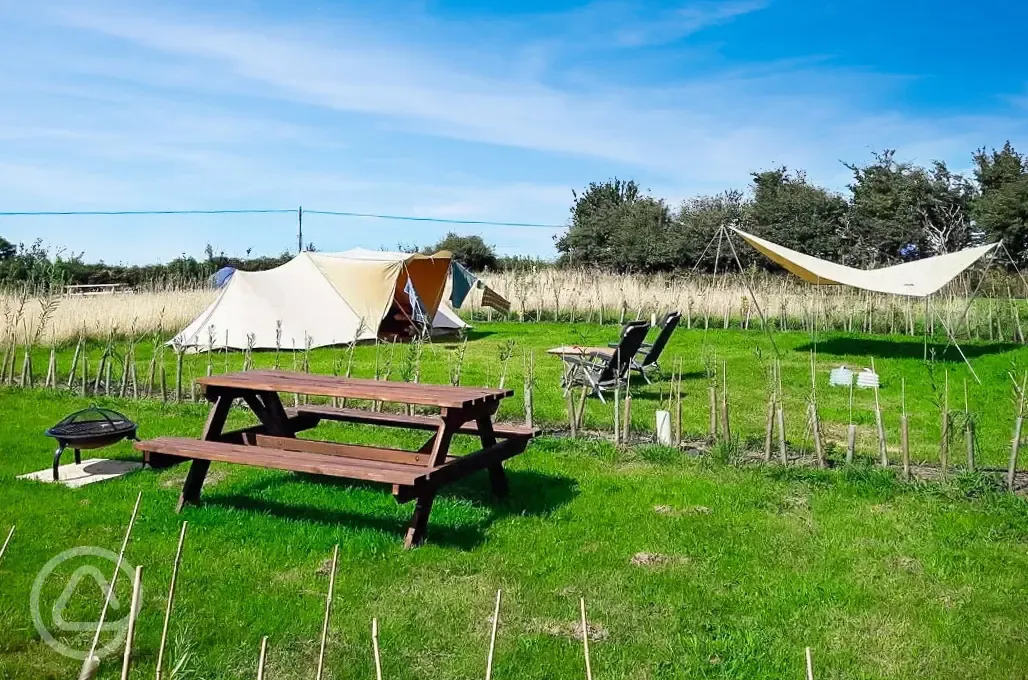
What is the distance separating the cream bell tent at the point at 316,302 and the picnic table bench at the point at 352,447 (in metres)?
7.29

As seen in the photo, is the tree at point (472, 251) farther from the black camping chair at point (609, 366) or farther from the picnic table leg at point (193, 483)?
the picnic table leg at point (193, 483)

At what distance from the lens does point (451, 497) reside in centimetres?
466

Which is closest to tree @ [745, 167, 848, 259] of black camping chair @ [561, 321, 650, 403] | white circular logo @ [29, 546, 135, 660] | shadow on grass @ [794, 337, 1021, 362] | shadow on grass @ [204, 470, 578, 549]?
shadow on grass @ [794, 337, 1021, 362]

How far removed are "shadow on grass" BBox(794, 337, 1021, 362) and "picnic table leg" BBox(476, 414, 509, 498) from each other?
7.68 metres

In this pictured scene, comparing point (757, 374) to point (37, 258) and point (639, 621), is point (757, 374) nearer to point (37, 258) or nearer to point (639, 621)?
point (639, 621)

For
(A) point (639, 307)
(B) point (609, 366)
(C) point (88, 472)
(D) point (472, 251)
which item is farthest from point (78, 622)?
(D) point (472, 251)

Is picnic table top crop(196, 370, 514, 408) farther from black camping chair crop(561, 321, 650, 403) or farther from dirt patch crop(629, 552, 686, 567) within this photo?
black camping chair crop(561, 321, 650, 403)

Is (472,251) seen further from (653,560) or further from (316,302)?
(653,560)

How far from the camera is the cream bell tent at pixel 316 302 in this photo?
12609 millimetres

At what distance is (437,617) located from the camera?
3.08m

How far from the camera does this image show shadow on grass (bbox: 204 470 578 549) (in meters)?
4.05

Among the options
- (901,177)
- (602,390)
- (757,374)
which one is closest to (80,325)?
(602,390)

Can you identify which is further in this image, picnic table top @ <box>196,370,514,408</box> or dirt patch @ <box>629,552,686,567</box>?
picnic table top @ <box>196,370,514,408</box>

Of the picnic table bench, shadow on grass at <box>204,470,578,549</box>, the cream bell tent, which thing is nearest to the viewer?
the picnic table bench
